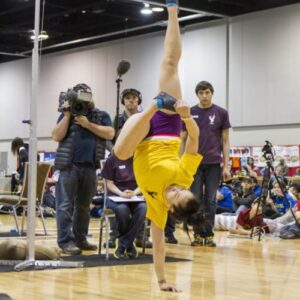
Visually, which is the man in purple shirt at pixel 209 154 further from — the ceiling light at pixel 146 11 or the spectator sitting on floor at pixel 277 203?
the ceiling light at pixel 146 11

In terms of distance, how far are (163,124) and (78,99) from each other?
4.91 feet

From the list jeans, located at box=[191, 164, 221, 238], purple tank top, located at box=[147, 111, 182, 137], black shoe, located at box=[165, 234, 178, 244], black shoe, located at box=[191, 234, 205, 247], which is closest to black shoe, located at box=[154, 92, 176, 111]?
purple tank top, located at box=[147, 111, 182, 137]

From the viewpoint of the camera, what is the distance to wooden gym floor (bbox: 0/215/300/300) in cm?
390

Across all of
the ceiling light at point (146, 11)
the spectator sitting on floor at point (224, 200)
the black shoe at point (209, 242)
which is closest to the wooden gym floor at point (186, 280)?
the black shoe at point (209, 242)

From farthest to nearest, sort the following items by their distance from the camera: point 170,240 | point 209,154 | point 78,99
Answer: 1. point 170,240
2. point 209,154
3. point 78,99

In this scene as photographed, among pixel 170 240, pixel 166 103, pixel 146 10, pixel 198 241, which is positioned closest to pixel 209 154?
pixel 198 241

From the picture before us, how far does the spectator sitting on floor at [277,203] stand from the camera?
924cm

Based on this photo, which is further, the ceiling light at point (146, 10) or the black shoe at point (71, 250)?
the ceiling light at point (146, 10)

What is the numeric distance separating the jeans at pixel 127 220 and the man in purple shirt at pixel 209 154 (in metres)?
1.28

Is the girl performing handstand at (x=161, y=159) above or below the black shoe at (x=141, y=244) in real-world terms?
above

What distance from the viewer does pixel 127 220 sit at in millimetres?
5688

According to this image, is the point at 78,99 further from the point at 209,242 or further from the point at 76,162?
the point at 209,242

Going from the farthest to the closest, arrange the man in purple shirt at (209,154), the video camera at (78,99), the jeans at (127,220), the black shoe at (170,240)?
the black shoe at (170,240) → the man in purple shirt at (209,154) → the jeans at (127,220) → the video camera at (78,99)

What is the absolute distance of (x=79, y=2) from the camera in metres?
13.2
